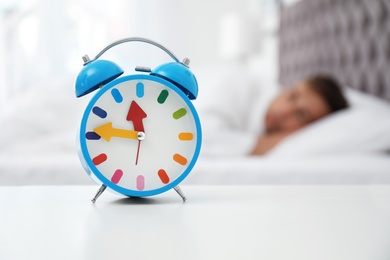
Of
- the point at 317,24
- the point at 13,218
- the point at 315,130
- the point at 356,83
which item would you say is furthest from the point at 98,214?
the point at 317,24

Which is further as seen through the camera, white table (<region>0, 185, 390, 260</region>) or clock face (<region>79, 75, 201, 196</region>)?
clock face (<region>79, 75, 201, 196</region>)

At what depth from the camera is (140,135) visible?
0.63 meters

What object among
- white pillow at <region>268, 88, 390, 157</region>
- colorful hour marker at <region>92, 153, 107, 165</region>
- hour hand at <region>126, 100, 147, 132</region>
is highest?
hour hand at <region>126, 100, 147, 132</region>

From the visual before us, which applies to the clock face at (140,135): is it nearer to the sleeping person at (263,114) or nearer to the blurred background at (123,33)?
the sleeping person at (263,114)

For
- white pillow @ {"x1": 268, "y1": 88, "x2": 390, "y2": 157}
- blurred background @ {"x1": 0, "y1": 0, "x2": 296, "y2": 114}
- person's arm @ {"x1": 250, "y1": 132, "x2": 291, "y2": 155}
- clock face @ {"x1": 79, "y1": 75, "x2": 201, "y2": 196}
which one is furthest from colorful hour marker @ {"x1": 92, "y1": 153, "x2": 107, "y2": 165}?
blurred background @ {"x1": 0, "y1": 0, "x2": 296, "y2": 114}

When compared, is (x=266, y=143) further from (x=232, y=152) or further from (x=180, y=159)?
(x=180, y=159)

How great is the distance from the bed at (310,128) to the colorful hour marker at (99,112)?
33.9 inches

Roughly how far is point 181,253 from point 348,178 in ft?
3.73

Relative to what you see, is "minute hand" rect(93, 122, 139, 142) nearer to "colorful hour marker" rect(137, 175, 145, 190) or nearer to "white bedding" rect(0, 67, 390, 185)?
"colorful hour marker" rect(137, 175, 145, 190)

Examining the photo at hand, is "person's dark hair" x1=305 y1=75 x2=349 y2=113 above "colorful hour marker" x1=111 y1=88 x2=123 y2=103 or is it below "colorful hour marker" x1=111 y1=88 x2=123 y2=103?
below

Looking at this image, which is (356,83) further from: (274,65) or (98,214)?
(98,214)

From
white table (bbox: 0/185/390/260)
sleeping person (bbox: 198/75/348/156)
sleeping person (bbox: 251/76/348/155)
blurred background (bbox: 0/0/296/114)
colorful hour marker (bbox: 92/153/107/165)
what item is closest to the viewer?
white table (bbox: 0/185/390/260)

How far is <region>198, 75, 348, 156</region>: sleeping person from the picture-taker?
2.02m

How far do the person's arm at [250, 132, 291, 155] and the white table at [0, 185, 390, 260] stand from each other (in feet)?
4.45
